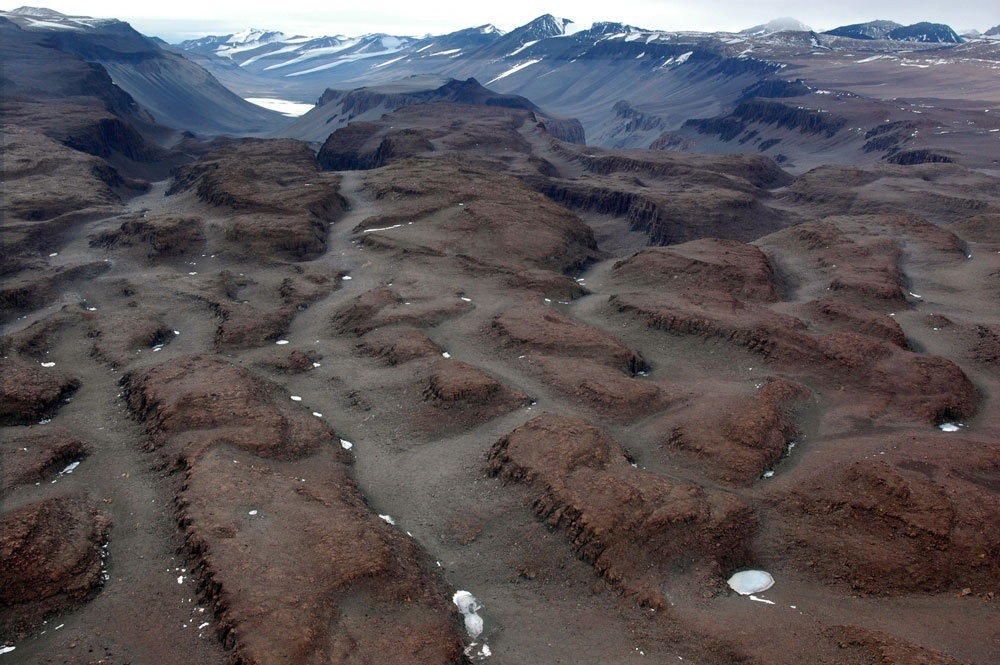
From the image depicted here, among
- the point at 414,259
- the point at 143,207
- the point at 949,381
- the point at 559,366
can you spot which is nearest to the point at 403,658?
the point at 559,366

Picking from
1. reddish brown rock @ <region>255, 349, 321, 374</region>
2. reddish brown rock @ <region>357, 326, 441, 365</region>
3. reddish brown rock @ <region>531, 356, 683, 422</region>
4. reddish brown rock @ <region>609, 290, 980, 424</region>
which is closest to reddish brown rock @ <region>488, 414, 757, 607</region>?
reddish brown rock @ <region>531, 356, 683, 422</region>

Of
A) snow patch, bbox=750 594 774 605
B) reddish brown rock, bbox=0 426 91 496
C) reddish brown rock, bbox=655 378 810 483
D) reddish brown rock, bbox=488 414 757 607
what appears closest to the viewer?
snow patch, bbox=750 594 774 605

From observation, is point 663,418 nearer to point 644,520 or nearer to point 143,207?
point 644,520

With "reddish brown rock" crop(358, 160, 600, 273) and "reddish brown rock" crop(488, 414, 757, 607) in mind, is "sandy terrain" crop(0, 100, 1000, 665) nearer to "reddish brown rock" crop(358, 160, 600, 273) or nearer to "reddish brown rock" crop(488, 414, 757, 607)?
"reddish brown rock" crop(488, 414, 757, 607)

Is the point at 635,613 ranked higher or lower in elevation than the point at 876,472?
lower

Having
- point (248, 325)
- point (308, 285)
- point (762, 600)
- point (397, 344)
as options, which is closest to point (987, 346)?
point (762, 600)

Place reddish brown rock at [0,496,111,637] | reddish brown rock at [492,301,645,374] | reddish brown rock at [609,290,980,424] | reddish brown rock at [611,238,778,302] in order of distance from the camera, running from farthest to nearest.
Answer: reddish brown rock at [611,238,778,302] → reddish brown rock at [492,301,645,374] → reddish brown rock at [609,290,980,424] → reddish brown rock at [0,496,111,637]

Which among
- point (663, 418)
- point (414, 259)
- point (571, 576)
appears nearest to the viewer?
point (571, 576)
